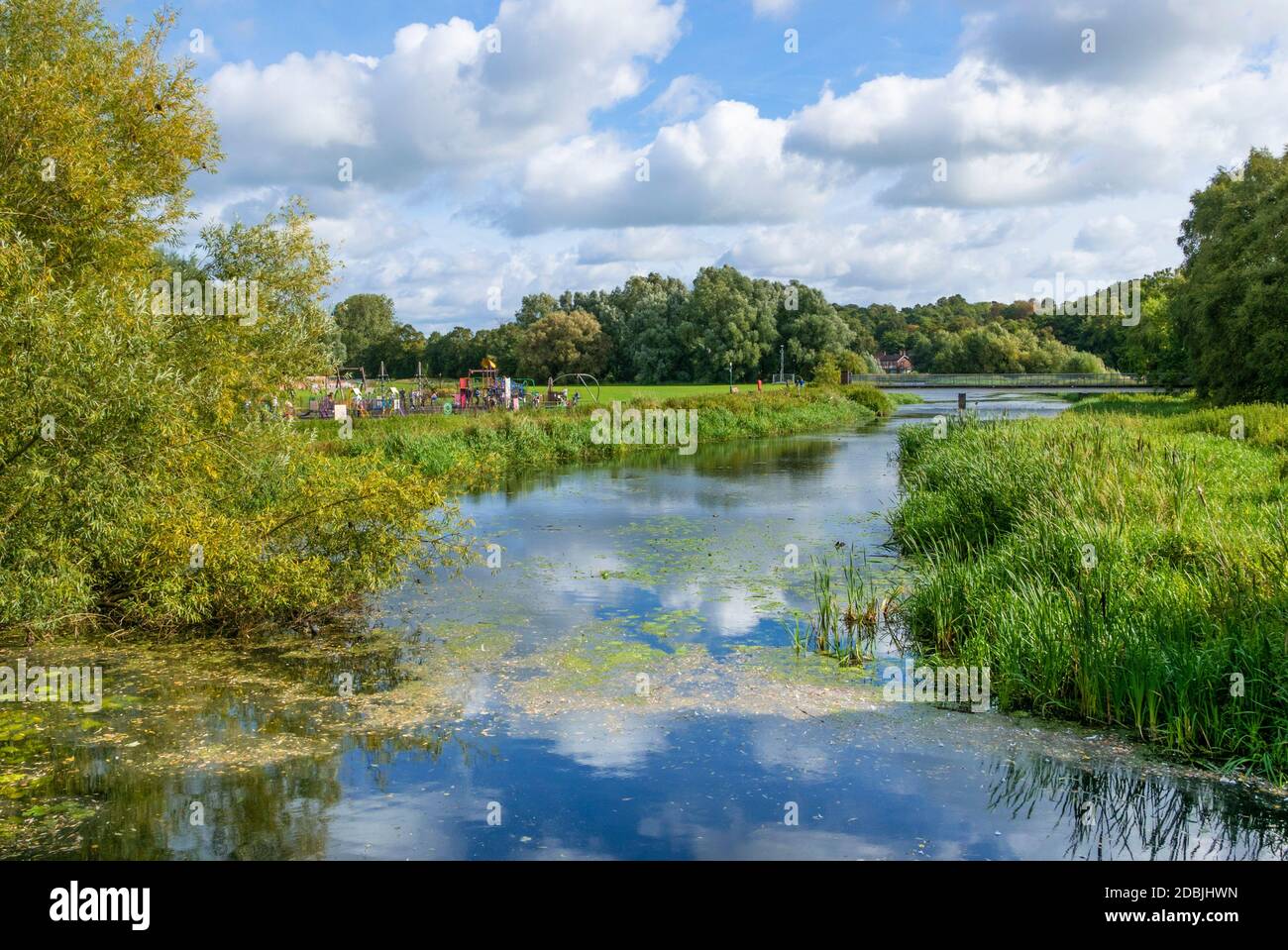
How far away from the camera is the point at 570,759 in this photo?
6988mm

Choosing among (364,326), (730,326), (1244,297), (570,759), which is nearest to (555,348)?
(730,326)

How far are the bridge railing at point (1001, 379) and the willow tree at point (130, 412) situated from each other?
63975mm

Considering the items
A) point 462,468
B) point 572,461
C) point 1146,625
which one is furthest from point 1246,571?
point 572,461

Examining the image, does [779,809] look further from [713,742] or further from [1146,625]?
[1146,625]

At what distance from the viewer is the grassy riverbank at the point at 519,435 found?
23797 millimetres

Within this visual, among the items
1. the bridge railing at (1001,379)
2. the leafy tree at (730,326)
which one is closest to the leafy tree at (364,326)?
the leafy tree at (730,326)

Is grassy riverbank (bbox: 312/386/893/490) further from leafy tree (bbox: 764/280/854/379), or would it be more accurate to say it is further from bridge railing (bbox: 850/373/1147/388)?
bridge railing (bbox: 850/373/1147/388)

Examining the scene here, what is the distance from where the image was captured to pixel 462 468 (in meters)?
23.1

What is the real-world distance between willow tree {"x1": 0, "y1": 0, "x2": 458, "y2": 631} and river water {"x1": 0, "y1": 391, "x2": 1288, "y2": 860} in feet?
2.53

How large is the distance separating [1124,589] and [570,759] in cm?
512

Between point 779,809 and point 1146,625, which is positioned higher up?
point 1146,625

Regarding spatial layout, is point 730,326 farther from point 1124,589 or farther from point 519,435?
point 1124,589

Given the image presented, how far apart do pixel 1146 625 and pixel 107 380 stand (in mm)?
8771
